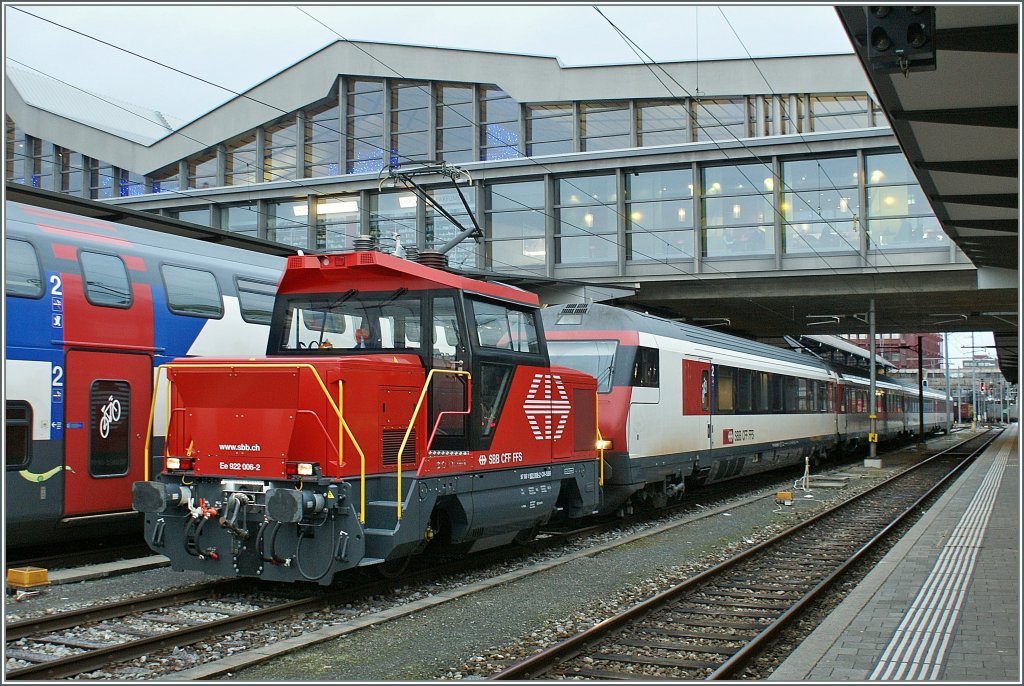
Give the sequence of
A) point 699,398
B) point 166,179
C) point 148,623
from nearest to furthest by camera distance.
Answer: point 148,623
point 699,398
point 166,179

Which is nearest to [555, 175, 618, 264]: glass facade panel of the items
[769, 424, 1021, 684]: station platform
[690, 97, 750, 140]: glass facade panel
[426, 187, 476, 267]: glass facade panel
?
[426, 187, 476, 267]: glass facade panel

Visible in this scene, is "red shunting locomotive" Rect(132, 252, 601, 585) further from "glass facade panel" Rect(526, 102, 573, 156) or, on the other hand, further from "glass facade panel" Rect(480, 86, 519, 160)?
"glass facade panel" Rect(480, 86, 519, 160)

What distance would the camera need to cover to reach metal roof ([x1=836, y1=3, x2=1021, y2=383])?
6938 millimetres

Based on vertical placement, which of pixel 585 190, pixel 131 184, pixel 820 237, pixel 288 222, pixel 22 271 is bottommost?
pixel 22 271

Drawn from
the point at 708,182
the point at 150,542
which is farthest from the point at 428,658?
the point at 708,182

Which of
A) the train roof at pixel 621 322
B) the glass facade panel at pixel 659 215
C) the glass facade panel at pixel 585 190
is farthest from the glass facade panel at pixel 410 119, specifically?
the train roof at pixel 621 322

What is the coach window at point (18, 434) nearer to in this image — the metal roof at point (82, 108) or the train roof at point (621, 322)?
the train roof at point (621, 322)

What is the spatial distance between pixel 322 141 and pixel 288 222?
3.22 meters

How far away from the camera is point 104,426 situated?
9.84 metres

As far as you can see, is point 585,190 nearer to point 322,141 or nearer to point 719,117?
point 719,117

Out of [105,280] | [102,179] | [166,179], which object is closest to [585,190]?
[166,179]

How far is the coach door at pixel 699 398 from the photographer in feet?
51.5

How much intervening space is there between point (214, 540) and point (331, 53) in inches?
1027

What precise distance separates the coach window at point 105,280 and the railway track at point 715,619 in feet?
21.0
